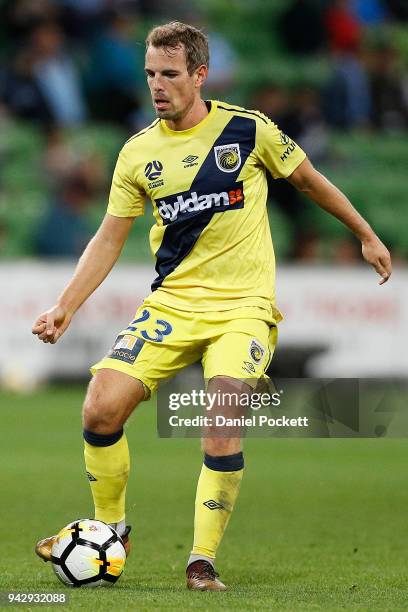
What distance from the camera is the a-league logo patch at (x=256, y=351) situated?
5.42m

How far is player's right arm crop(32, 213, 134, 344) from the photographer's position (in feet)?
18.5

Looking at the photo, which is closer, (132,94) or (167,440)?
(167,440)

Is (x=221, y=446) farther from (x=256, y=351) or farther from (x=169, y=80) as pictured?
(x=169, y=80)

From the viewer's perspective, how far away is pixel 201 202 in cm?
559

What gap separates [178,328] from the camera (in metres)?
5.55

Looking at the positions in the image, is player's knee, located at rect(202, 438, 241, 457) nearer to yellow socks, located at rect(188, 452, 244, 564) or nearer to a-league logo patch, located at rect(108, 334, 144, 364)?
yellow socks, located at rect(188, 452, 244, 564)

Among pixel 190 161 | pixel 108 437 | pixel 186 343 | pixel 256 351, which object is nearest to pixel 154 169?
pixel 190 161

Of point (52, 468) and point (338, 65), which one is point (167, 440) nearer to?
point (52, 468)

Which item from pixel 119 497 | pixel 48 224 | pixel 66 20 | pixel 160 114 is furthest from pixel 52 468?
pixel 66 20

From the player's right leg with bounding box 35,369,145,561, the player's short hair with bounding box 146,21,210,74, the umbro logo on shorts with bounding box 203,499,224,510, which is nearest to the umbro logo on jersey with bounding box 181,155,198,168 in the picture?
the player's short hair with bounding box 146,21,210,74

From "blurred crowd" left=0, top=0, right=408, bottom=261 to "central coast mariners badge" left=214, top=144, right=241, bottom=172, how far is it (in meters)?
10.2

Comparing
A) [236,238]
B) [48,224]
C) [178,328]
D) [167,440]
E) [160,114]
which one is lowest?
[167,440]

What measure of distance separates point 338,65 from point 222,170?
44.9 ft

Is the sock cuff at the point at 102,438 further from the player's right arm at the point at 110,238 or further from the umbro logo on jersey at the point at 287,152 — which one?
the umbro logo on jersey at the point at 287,152
